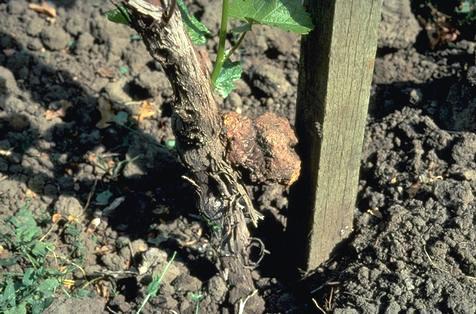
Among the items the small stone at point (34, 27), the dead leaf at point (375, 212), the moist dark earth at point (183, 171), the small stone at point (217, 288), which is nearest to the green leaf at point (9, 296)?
the moist dark earth at point (183, 171)

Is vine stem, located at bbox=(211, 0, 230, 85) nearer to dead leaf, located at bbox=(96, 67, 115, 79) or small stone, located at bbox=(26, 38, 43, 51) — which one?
dead leaf, located at bbox=(96, 67, 115, 79)

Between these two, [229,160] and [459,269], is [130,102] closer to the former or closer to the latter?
[229,160]

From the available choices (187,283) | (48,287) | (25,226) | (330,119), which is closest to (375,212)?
(330,119)

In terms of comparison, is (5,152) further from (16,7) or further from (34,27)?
(16,7)

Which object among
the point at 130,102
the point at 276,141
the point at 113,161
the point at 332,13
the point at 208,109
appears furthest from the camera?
the point at 130,102

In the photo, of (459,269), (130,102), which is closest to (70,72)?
(130,102)

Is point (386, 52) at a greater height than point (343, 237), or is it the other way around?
point (386, 52)
